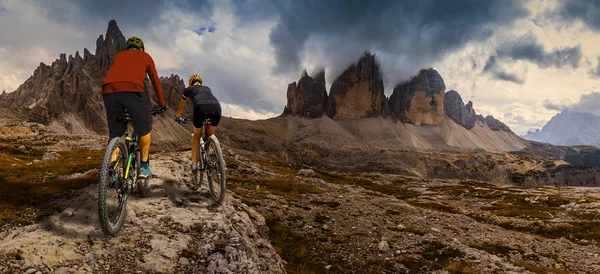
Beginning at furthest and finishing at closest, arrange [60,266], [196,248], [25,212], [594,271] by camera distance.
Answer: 1. [594,271]
2. [25,212]
3. [196,248]
4. [60,266]

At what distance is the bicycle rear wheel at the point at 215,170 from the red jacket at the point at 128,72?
326 centimetres

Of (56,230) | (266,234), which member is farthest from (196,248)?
(266,234)

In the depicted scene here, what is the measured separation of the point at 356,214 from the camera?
67.3ft

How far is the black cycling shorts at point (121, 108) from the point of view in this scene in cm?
834

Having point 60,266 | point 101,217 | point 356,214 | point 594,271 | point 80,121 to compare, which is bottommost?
point 594,271

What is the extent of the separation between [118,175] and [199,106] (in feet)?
13.7

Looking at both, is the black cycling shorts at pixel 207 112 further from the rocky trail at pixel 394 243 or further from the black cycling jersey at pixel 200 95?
the rocky trail at pixel 394 243

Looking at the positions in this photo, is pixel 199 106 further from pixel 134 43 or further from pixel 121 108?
pixel 121 108

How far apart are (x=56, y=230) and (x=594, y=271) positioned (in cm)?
2561

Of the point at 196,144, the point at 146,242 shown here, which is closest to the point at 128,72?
the point at 196,144

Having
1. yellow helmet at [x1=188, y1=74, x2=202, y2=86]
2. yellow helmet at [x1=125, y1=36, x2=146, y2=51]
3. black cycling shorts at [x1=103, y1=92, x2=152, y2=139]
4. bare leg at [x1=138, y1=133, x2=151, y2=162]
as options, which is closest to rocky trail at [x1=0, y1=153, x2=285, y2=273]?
bare leg at [x1=138, y1=133, x2=151, y2=162]

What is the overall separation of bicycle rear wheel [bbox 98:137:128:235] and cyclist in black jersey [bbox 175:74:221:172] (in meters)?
3.57

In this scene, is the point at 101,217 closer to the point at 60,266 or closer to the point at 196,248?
the point at 60,266

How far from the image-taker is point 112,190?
7758 mm
